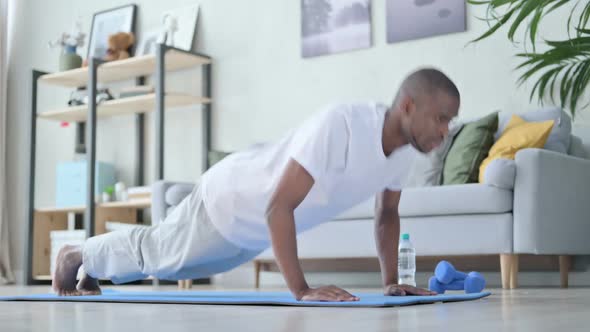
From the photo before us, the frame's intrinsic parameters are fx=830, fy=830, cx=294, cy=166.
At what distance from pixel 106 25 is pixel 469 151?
126 inches

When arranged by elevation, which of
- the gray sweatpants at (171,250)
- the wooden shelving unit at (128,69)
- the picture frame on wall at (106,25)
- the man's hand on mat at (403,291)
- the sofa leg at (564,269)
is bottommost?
the sofa leg at (564,269)

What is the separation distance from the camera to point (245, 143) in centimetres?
525

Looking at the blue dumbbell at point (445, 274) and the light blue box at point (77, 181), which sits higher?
the light blue box at point (77, 181)

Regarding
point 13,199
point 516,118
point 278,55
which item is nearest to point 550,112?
point 516,118

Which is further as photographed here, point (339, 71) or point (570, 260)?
point (339, 71)

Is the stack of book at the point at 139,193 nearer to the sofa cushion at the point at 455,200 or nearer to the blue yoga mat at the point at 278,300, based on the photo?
the sofa cushion at the point at 455,200

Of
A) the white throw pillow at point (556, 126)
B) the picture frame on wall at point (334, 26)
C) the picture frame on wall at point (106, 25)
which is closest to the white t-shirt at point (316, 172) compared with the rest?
the white throw pillow at point (556, 126)

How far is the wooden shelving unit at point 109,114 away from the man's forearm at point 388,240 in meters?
2.96

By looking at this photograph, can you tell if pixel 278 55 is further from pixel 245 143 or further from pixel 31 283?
pixel 31 283

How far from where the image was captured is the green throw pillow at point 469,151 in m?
3.79

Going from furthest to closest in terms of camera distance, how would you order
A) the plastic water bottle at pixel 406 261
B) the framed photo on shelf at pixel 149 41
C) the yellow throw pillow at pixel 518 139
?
the framed photo on shelf at pixel 149 41, the yellow throw pillow at pixel 518 139, the plastic water bottle at pixel 406 261

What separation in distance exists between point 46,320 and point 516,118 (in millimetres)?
2781

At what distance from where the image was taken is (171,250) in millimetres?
2361

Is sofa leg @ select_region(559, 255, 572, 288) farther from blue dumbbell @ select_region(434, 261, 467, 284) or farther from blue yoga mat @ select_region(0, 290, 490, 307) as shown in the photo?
blue yoga mat @ select_region(0, 290, 490, 307)
